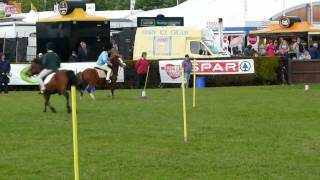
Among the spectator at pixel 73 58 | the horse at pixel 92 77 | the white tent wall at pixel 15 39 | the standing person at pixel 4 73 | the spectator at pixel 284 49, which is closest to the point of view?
the horse at pixel 92 77

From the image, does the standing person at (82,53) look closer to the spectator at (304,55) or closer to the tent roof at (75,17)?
the tent roof at (75,17)

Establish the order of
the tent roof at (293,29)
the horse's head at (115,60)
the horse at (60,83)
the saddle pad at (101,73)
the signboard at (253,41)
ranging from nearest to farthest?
the horse at (60,83)
the horse's head at (115,60)
the saddle pad at (101,73)
the tent roof at (293,29)
the signboard at (253,41)

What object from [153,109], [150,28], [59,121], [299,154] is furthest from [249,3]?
[299,154]

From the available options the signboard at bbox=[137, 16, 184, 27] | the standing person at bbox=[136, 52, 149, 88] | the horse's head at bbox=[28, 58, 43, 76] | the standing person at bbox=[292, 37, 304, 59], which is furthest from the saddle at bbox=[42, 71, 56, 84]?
the standing person at bbox=[292, 37, 304, 59]


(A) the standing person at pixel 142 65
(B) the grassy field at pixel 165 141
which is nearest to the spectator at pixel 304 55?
(A) the standing person at pixel 142 65

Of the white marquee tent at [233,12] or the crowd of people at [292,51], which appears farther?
the white marquee tent at [233,12]

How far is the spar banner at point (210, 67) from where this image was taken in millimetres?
36406

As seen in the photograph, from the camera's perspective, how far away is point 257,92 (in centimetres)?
3117

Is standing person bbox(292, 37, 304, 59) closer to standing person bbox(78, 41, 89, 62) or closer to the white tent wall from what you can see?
standing person bbox(78, 41, 89, 62)

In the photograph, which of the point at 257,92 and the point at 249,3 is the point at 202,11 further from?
the point at 257,92

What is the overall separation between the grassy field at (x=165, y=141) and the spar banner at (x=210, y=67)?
1050cm

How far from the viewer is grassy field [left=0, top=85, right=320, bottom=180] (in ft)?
39.7

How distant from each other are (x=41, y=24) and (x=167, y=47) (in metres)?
6.25

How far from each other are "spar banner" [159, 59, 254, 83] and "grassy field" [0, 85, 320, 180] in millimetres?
10504
